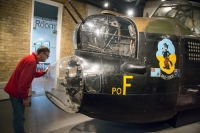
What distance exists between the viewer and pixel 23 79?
7.72 feet

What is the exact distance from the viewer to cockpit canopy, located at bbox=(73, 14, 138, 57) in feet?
→ 8.45

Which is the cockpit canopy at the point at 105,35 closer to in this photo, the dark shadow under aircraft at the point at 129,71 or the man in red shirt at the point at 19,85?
the dark shadow under aircraft at the point at 129,71

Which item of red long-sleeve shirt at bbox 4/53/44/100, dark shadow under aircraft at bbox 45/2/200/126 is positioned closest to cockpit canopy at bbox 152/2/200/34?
dark shadow under aircraft at bbox 45/2/200/126

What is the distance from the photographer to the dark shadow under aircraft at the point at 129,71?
7.65ft

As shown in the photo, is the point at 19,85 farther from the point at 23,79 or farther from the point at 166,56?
the point at 166,56

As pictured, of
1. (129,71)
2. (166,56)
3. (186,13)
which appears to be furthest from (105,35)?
(186,13)

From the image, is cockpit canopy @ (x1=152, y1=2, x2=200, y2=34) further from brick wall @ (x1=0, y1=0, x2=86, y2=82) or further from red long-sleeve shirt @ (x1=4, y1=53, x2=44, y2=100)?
brick wall @ (x1=0, y1=0, x2=86, y2=82)

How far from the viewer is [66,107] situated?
2496 millimetres

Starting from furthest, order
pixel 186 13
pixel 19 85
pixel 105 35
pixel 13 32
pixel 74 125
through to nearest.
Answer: pixel 13 32, pixel 186 13, pixel 74 125, pixel 105 35, pixel 19 85

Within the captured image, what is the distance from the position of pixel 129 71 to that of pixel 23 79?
1435 mm

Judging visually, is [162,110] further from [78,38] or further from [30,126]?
[30,126]

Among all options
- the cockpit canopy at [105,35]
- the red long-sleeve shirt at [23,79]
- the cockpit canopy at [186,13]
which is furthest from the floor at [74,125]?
the cockpit canopy at [186,13]

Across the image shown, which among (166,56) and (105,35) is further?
(105,35)

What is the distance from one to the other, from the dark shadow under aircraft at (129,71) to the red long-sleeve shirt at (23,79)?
1.47ft
